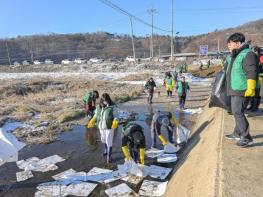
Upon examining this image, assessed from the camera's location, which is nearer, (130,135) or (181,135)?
(130,135)

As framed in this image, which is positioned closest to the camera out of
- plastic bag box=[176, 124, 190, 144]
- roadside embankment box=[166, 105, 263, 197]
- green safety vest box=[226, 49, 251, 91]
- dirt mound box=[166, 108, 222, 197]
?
roadside embankment box=[166, 105, 263, 197]

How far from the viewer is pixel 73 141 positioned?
12.1 m

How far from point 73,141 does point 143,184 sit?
17.4 feet

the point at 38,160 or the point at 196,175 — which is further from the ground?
the point at 196,175

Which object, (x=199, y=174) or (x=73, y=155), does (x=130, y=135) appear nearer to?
(x=199, y=174)

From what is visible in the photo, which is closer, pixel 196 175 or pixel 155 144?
pixel 196 175

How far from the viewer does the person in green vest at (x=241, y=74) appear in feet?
18.4

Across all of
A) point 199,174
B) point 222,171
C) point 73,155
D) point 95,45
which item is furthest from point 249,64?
point 95,45

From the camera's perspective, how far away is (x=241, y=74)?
5922mm

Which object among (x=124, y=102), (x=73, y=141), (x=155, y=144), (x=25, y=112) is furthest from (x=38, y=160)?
(x=124, y=102)

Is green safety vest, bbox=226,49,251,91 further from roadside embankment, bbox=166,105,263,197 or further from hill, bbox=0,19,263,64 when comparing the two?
hill, bbox=0,19,263,64

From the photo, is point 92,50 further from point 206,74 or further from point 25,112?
point 25,112

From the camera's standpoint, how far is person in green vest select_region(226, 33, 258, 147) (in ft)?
18.4

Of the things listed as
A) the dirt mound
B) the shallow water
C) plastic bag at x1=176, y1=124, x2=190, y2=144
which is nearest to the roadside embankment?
the dirt mound
